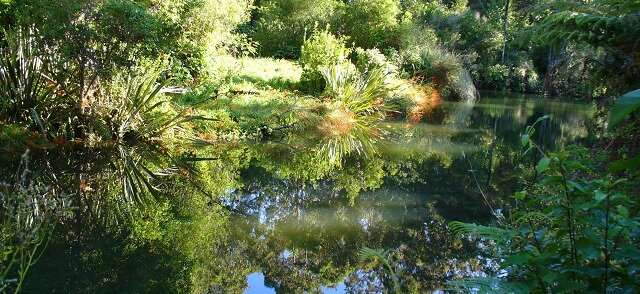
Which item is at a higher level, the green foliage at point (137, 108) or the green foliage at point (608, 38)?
the green foliage at point (608, 38)

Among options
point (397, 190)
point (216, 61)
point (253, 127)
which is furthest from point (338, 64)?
point (397, 190)

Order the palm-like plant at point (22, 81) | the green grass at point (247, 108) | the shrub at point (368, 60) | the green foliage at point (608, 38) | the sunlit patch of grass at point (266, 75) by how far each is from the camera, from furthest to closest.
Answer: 1. the shrub at point (368, 60)
2. the sunlit patch of grass at point (266, 75)
3. the green grass at point (247, 108)
4. the palm-like plant at point (22, 81)
5. the green foliage at point (608, 38)

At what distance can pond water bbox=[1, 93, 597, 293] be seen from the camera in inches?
139

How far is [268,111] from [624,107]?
28.0ft

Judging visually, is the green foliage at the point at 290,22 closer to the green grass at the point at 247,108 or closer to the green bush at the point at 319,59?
the green bush at the point at 319,59

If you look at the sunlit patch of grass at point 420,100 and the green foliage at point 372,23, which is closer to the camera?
the sunlit patch of grass at point 420,100

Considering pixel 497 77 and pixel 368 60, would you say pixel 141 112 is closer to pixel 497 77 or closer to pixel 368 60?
pixel 368 60

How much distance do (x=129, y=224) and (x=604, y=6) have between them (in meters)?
4.54

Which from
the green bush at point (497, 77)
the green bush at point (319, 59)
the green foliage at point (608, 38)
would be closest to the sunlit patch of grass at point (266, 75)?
the green bush at point (319, 59)

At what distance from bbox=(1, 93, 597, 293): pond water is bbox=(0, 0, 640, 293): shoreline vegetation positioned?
0.13m

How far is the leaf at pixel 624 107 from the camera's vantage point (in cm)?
91

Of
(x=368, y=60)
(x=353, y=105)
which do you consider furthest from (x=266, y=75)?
(x=353, y=105)

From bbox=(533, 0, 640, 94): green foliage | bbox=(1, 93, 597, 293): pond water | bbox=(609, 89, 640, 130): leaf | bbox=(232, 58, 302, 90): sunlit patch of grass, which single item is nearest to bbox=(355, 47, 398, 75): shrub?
bbox=(232, 58, 302, 90): sunlit patch of grass

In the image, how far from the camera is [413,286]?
11.4ft
